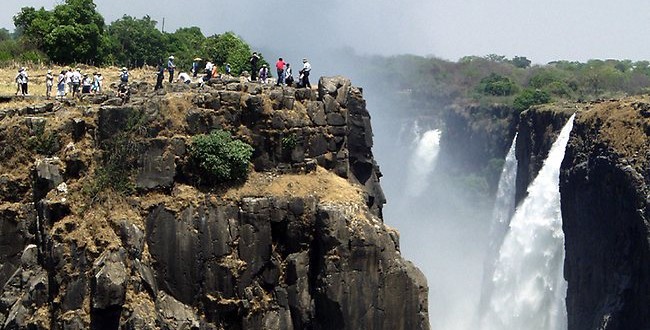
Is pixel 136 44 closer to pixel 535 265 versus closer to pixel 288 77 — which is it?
pixel 288 77

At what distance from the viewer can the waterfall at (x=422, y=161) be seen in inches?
6403

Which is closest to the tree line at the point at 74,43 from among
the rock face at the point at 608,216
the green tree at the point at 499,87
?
the rock face at the point at 608,216

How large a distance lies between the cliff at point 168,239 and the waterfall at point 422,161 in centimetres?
12981

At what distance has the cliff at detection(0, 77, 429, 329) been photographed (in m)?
28.5

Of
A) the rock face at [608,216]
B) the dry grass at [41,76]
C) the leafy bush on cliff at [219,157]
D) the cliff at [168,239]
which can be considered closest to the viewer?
the cliff at [168,239]

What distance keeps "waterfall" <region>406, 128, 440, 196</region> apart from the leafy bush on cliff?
12949 cm

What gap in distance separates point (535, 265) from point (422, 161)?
91641 mm

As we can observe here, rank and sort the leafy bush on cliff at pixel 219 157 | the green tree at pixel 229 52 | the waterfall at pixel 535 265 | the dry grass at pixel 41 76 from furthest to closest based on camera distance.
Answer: the waterfall at pixel 535 265 → the green tree at pixel 229 52 → the dry grass at pixel 41 76 → the leafy bush on cliff at pixel 219 157

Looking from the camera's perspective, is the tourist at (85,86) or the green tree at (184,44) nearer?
the tourist at (85,86)

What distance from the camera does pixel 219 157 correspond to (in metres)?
30.5

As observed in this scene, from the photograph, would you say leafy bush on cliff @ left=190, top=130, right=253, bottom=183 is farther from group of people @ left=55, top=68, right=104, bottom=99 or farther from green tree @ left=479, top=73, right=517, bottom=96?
green tree @ left=479, top=73, right=517, bottom=96

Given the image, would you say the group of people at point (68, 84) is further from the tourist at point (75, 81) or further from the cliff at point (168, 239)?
the cliff at point (168, 239)

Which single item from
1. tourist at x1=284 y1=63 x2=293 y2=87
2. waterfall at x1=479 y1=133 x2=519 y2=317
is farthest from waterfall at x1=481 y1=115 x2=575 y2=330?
tourist at x1=284 y1=63 x2=293 y2=87

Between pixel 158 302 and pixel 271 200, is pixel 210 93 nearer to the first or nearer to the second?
pixel 271 200
